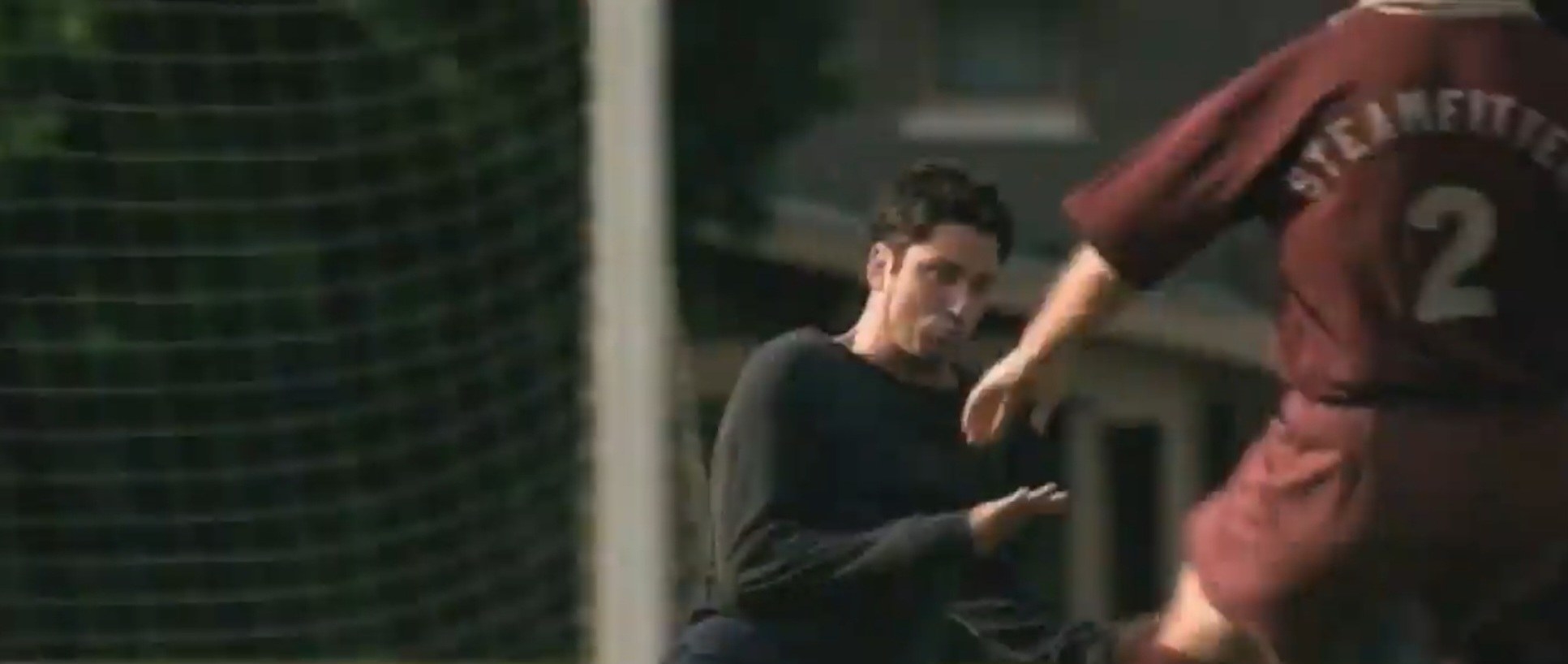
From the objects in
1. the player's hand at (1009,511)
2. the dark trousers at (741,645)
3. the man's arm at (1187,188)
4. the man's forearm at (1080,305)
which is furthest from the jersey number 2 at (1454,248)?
the dark trousers at (741,645)

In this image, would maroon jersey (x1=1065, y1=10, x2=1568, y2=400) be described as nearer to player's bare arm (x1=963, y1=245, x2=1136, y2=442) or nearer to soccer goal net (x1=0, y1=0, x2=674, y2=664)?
player's bare arm (x1=963, y1=245, x2=1136, y2=442)

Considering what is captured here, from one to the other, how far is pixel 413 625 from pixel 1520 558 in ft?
11.9

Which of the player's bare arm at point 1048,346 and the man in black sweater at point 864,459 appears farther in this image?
the man in black sweater at point 864,459

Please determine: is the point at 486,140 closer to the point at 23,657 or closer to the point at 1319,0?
the point at 23,657

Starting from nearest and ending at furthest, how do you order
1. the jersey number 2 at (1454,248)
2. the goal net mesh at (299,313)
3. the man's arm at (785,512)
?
the jersey number 2 at (1454,248) → the man's arm at (785,512) → the goal net mesh at (299,313)

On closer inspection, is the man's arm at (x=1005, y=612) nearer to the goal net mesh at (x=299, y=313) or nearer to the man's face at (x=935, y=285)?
the man's face at (x=935, y=285)

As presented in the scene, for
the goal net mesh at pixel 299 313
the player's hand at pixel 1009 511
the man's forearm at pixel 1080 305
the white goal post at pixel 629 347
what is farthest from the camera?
the goal net mesh at pixel 299 313

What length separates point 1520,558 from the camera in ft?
14.9

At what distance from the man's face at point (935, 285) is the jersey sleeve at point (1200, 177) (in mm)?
445

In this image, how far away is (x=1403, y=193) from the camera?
446 centimetres

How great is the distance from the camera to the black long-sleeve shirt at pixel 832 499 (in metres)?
5.00

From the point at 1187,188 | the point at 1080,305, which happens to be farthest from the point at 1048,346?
the point at 1187,188

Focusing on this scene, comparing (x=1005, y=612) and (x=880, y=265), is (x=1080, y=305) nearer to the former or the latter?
(x=880, y=265)

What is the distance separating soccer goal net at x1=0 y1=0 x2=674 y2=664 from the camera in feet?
24.5
